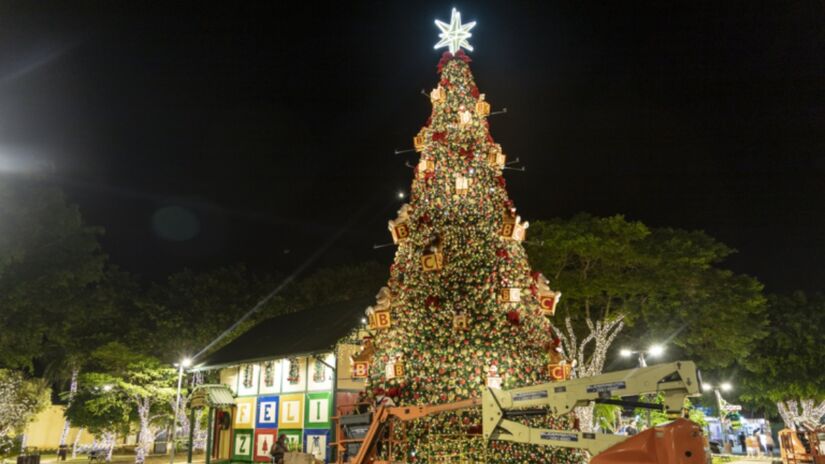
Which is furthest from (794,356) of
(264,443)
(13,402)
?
(13,402)

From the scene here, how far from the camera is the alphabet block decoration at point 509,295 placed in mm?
12438

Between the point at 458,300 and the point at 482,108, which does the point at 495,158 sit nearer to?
the point at 482,108

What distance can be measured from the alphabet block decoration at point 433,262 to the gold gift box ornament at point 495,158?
2.89 meters

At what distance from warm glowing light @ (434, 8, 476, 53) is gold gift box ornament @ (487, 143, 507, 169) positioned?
316cm

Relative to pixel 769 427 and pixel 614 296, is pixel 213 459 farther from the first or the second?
pixel 769 427

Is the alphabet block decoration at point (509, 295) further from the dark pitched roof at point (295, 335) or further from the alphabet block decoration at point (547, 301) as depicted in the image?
the dark pitched roof at point (295, 335)

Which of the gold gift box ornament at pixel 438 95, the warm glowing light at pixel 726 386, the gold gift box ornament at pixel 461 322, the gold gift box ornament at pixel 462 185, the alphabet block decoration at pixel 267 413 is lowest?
the alphabet block decoration at pixel 267 413

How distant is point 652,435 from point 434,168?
9.06 meters

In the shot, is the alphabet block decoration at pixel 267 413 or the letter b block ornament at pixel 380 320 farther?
the alphabet block decoration at pixel 267 413

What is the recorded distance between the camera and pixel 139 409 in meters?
27.6

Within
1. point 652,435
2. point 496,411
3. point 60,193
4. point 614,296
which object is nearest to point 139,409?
point 60,193

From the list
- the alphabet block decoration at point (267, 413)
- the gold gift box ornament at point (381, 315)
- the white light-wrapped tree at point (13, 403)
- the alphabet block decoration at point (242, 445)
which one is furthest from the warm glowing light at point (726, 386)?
the white light-wrapped tree at point (13, 403)

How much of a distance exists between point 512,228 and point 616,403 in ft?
23.6

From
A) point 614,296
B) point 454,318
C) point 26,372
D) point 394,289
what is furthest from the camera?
point 26,372
